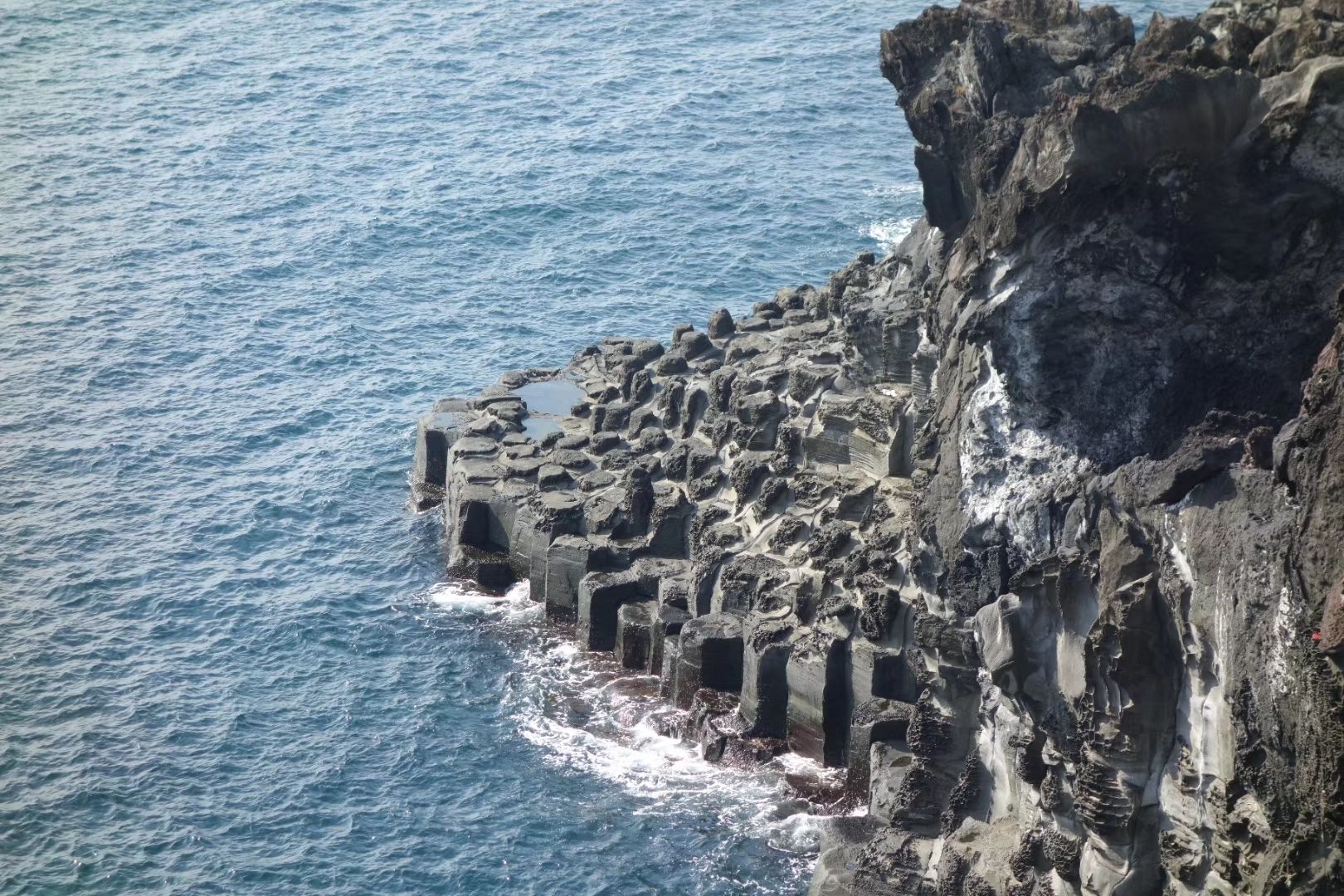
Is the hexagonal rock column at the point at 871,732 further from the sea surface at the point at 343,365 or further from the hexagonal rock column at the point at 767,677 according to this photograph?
the hexagonal rock column at the point at 767,677

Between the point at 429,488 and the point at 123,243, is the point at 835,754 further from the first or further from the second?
the point at 123,243

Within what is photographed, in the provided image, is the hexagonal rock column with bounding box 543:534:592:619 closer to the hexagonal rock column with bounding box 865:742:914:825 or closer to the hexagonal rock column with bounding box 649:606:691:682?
the hexagonal rock column with bounding box 649:606:691:682

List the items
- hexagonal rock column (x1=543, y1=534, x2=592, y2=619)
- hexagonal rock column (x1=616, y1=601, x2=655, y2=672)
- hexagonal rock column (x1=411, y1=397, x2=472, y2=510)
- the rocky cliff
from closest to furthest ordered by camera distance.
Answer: the rocky cliff → hexagonal rock column (x1=616, y1=601, x2=655, y2=672) → hexagonal rock column (x1=543, y1=534, x2=592, y2=619) → hexagonal rock column (x1=411, y1=397, x2=472, y2=510)

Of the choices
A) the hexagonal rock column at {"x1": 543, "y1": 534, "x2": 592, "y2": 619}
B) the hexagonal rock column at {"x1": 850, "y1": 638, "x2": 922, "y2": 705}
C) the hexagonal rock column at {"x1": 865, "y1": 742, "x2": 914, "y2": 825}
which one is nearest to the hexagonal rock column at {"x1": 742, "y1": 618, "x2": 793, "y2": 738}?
the hexagonal rock column at {"x1": 850, "y1": 638, "x2": 922, "y2": 705}

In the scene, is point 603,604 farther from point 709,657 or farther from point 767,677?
point 767,677

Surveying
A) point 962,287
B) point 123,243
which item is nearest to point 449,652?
point 962,287
